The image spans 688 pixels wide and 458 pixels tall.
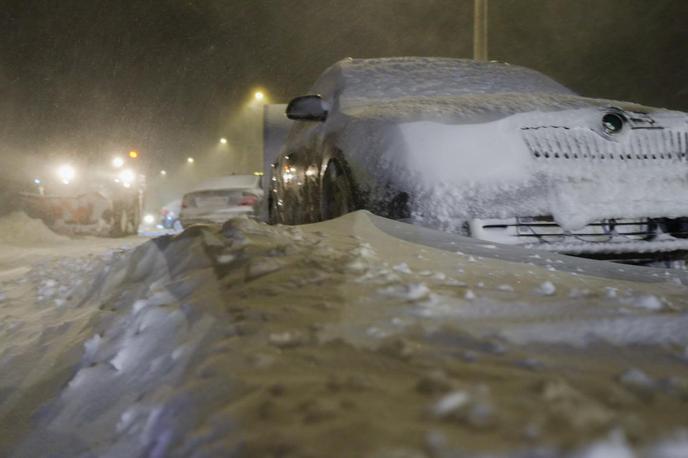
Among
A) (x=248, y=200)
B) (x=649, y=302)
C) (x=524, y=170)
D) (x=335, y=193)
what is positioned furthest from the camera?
(x=248, y=200)

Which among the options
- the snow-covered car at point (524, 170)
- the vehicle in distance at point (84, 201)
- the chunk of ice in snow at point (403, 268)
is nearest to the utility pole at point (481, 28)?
the snow-covered car at point (524, 170)

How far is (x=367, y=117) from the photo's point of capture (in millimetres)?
2996

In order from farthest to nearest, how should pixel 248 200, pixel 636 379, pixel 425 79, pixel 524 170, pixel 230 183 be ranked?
pixel 230 183 → pixel 248 200 → pixel 425 79 → pixel 524 170 → pixel 636 379

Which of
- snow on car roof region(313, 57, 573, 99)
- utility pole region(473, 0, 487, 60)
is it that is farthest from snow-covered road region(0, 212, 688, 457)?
utility pole region(473, 0, 487, 60)

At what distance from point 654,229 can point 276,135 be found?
582cm

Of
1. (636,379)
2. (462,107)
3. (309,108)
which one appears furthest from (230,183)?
(636,379)

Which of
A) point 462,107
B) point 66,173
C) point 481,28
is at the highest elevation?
point 481,28

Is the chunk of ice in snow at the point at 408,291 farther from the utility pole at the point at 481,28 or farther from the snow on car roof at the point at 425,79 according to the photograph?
the utility pole at the point at 481,28

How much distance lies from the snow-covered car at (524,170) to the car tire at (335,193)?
1 centimetres

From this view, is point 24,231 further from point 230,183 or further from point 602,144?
point 602,144

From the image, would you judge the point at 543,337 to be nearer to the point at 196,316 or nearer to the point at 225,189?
the point at 196,316

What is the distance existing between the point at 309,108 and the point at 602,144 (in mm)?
1969

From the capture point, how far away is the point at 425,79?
4.00 m

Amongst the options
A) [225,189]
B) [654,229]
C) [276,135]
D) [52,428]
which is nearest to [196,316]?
[52,428]
